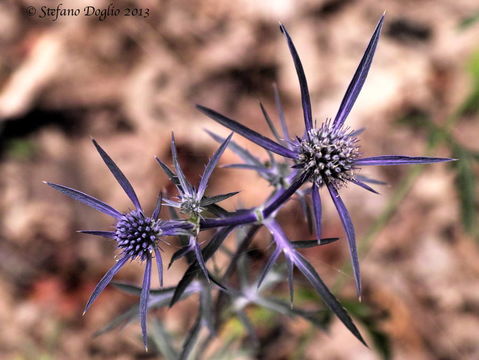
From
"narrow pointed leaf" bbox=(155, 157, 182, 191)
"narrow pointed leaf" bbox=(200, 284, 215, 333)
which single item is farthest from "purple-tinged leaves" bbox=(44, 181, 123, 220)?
"narrow pointed leaf" bbox=(200, 284, 215, 333)

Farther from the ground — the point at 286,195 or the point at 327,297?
the point at 286,195

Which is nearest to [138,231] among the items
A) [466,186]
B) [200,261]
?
[200,261]

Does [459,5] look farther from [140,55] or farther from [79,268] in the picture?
[79,268]

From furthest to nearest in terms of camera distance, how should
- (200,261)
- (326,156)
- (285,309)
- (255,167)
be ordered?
(285,309)
(255,167)
(326,156)
(200,261)

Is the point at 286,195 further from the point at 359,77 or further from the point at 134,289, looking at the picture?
the point at 134,289

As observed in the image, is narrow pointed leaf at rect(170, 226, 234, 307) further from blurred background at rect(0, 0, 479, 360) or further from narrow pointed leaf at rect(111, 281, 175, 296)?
blurred background at rect(0, 0, 479, 360)

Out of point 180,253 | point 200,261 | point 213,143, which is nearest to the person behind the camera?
point 200,261

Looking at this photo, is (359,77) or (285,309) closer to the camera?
(359,77)

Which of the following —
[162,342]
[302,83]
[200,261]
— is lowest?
[162,342]

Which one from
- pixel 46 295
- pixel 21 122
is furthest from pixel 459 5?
pixel 46 295
